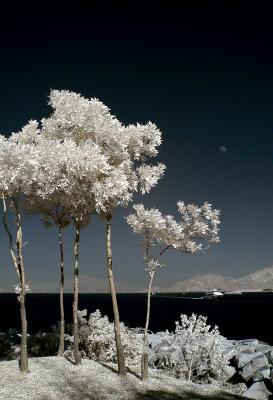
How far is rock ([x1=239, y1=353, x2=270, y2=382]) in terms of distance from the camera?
37812 mm

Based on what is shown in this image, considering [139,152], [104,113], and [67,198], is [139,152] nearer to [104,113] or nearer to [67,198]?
[104,113]

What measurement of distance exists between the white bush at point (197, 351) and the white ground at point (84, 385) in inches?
327

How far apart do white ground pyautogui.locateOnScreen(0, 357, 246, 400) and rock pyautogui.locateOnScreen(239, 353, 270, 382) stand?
15261mm

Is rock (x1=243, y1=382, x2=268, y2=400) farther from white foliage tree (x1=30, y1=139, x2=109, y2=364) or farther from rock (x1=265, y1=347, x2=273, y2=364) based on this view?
white foliage tree (x1=30, y1=139, x2=109, y2=364)

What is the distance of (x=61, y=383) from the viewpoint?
2069 cm

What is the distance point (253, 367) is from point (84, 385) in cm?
2293

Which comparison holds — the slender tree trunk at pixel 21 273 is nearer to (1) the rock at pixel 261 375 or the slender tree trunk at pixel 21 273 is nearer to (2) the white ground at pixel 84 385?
(2) the white ground at pixel 84 385

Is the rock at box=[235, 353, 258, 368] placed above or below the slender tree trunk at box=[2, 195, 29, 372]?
below


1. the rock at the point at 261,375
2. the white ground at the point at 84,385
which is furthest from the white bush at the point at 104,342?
the rock at the point at 261,375

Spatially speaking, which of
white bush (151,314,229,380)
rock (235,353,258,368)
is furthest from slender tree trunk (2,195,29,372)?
rock (235,353,258,368)

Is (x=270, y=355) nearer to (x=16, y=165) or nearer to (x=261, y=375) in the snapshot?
(x=261, y=375)

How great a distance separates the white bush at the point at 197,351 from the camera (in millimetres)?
32719

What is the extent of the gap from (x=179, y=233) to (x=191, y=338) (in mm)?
12269

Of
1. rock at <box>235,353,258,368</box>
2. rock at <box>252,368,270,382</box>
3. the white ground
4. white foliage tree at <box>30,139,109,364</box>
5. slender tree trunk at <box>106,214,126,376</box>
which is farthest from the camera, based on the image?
rock at <box>235,353,258,368</box>
